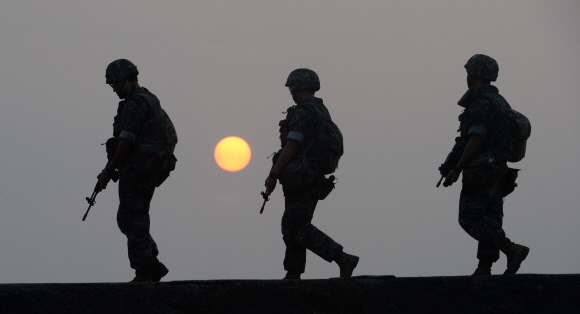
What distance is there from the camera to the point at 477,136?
25.4 feet

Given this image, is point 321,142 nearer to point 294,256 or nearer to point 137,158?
point 294,256

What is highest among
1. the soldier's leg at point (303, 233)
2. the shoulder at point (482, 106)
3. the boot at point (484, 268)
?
the shoulder at point (482, 106)

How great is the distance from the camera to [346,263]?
7676mm

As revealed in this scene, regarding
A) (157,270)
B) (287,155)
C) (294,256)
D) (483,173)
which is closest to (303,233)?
(294,256)

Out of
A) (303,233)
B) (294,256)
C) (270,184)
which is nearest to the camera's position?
(303,233)

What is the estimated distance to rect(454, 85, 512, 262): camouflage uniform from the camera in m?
7.73

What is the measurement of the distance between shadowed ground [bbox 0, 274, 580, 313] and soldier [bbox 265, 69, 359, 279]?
974 millimetres

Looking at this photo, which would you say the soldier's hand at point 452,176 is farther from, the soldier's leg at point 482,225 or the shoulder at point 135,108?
the shoulder at point 135,108

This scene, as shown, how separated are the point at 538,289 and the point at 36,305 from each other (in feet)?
14.5

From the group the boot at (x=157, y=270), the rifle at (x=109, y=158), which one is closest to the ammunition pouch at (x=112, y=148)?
the rifle at (x=109, y=158)

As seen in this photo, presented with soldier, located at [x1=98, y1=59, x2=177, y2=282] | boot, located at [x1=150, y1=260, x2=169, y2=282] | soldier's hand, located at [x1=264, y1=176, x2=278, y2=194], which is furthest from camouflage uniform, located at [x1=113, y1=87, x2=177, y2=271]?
soldier's hand, located at [x1=264, y1=176, x2=278, y2=194]

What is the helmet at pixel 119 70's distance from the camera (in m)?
7.85

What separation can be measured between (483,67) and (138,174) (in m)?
3.80

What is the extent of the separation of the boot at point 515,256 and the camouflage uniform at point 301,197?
5.67 ft
